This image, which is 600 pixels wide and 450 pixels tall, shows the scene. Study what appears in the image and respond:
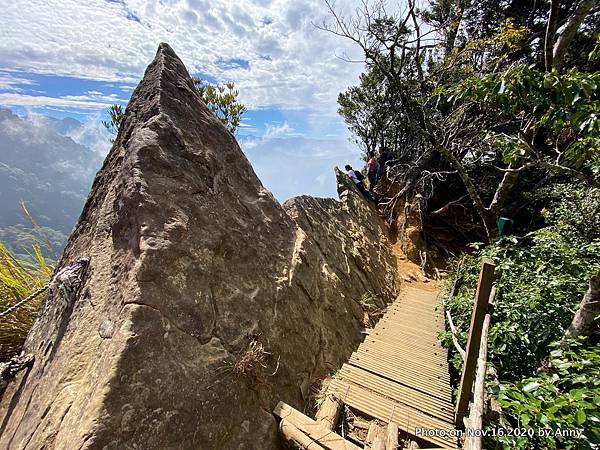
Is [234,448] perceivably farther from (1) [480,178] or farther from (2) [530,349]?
(1) [480,178]

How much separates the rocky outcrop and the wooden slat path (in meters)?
0.47

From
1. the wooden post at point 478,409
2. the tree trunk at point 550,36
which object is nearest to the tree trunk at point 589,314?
the wooden post at point 478,409

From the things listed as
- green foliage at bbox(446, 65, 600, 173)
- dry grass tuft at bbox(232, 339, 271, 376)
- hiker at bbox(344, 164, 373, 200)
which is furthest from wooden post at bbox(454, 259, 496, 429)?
hiker at bbox(344, 164, 373, 200)

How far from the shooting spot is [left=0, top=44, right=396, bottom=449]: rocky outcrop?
2.18 m

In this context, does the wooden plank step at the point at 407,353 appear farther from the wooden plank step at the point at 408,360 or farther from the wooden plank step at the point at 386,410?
the wooden plank step at the point at 386,410

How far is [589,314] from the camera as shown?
128 inches

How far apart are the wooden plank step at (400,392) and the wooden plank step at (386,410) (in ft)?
0.24

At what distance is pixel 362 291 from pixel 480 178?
8402mm

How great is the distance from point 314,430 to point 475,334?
5.76ft

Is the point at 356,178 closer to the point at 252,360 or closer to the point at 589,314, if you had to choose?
the point at 589,314

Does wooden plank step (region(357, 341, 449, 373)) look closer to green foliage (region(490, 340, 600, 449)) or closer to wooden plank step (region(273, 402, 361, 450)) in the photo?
green foliage (region(490, 340, 600, 449))

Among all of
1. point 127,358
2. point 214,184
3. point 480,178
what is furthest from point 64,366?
point 480,178

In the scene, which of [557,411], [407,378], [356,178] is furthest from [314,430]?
[356,178]

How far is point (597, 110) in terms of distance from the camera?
253 centimetres
